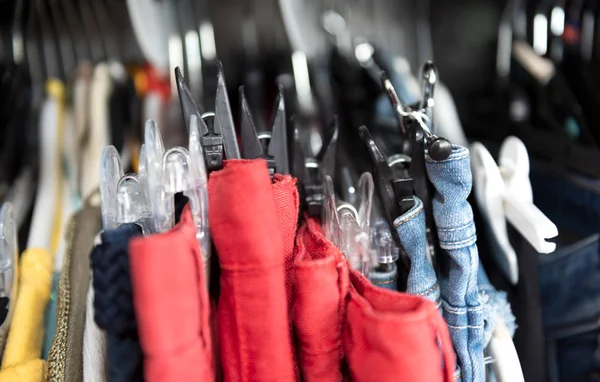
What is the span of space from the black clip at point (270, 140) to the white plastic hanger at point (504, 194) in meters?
0.20

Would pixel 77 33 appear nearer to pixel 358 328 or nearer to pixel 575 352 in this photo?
pixel 358 328

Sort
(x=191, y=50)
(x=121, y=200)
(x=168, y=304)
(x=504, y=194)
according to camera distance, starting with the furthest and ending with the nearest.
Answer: (x=191, y=50) → (x=504, y=194) → (x=121, y=200) → (x=168, y=304)

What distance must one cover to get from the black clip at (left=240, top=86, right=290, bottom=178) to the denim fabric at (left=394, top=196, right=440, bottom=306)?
133 millimetres

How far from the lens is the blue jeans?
0.58m

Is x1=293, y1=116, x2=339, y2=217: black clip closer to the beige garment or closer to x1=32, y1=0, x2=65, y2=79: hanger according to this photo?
the beige garment

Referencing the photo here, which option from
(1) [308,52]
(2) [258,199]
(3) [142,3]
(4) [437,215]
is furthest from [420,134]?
(3) [142,3]

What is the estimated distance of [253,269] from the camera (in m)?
0.35

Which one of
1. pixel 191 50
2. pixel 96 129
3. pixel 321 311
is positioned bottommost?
pixel 321 311

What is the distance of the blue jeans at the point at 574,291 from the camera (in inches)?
22.6

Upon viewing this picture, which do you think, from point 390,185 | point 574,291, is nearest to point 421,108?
point 390,185

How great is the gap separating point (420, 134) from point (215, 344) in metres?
0.27

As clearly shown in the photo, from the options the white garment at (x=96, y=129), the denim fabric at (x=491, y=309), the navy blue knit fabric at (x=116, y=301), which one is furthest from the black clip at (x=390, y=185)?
the white garment at (x=96, y=129)

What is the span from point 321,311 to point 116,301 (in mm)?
149

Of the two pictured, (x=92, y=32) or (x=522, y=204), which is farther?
(x=92, y=32)
